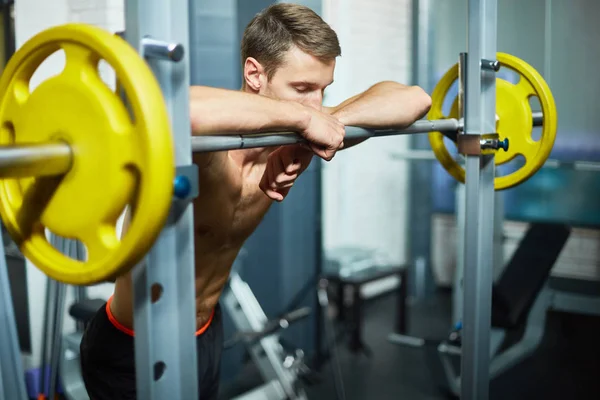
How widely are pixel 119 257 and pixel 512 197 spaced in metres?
3.72

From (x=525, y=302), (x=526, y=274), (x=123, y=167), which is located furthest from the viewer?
(x=526, y=274)

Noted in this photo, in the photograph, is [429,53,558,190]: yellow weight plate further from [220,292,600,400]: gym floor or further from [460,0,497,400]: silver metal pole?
[220,292,600,400]: gym floor

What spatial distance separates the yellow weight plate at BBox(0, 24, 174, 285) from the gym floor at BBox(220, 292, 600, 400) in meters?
2.29

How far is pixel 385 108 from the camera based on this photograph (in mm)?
1253

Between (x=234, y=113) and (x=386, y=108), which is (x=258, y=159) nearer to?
(x=386, y=108)

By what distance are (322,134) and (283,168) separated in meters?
0.13

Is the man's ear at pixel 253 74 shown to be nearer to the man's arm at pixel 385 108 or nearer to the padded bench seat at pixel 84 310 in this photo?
the man's arm at pixel 385 108

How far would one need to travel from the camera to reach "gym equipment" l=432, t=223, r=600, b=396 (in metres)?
2.77

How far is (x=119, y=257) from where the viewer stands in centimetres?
66

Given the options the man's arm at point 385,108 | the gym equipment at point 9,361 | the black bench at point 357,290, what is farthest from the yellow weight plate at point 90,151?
the black bench at point 357,290

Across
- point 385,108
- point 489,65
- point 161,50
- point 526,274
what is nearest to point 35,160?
point 161,50

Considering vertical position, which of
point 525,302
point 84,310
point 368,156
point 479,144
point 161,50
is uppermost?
point 161,50

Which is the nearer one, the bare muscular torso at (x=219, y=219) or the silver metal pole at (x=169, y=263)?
the silver metal pole at (x=169, y=263)

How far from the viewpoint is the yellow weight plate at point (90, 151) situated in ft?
2.09
